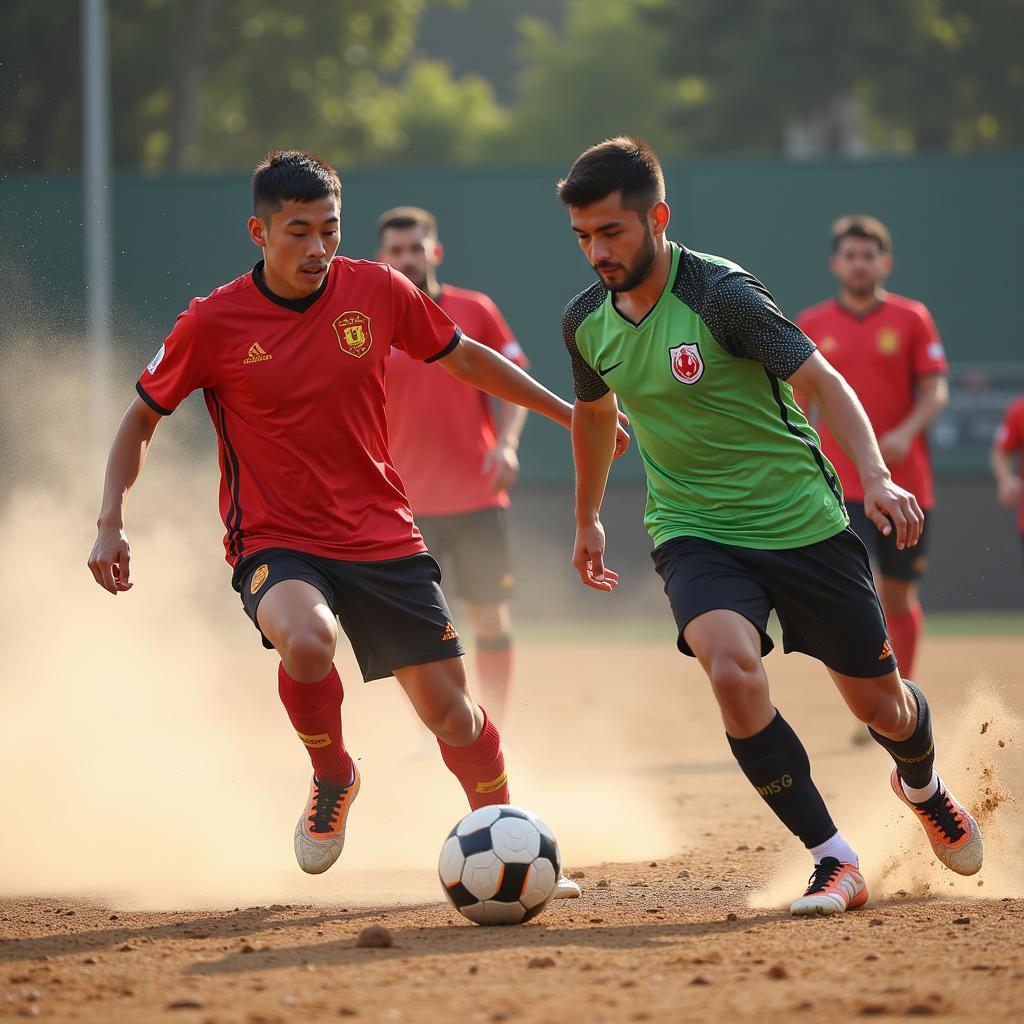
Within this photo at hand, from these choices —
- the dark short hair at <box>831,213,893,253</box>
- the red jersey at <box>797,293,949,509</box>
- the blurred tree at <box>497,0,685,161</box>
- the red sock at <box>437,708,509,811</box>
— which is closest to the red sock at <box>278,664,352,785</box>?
the red sock at <box>437,708,509,811</box>

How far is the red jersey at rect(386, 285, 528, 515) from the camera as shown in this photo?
8.67 meters

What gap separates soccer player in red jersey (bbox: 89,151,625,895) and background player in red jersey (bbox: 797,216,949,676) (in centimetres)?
396

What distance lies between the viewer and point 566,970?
14.1 ft

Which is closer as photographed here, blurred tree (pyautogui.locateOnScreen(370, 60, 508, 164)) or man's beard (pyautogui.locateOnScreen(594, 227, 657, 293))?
man's beard (pyautogui.locateOnScreen(594, 227, 657, 293))

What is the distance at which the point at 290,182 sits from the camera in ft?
17.4

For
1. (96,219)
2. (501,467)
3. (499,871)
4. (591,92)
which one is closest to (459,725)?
(499,871)

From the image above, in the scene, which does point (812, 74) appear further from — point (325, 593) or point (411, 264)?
point (325, 593)

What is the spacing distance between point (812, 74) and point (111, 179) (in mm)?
22135

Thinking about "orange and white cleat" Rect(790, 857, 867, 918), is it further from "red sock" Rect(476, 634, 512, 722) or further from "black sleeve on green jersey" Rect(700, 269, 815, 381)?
"red sock" Rect(476, 634, 512, 722)

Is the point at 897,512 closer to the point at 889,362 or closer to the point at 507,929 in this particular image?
the point at 507,929

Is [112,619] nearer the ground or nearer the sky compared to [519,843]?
nearer the sky

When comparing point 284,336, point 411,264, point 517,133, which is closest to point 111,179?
point 411,264

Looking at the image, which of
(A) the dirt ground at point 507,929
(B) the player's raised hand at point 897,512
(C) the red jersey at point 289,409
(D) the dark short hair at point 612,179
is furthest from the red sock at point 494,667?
(B) the player's raised hand at point 897,512

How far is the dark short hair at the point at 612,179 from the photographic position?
16.4 ft
